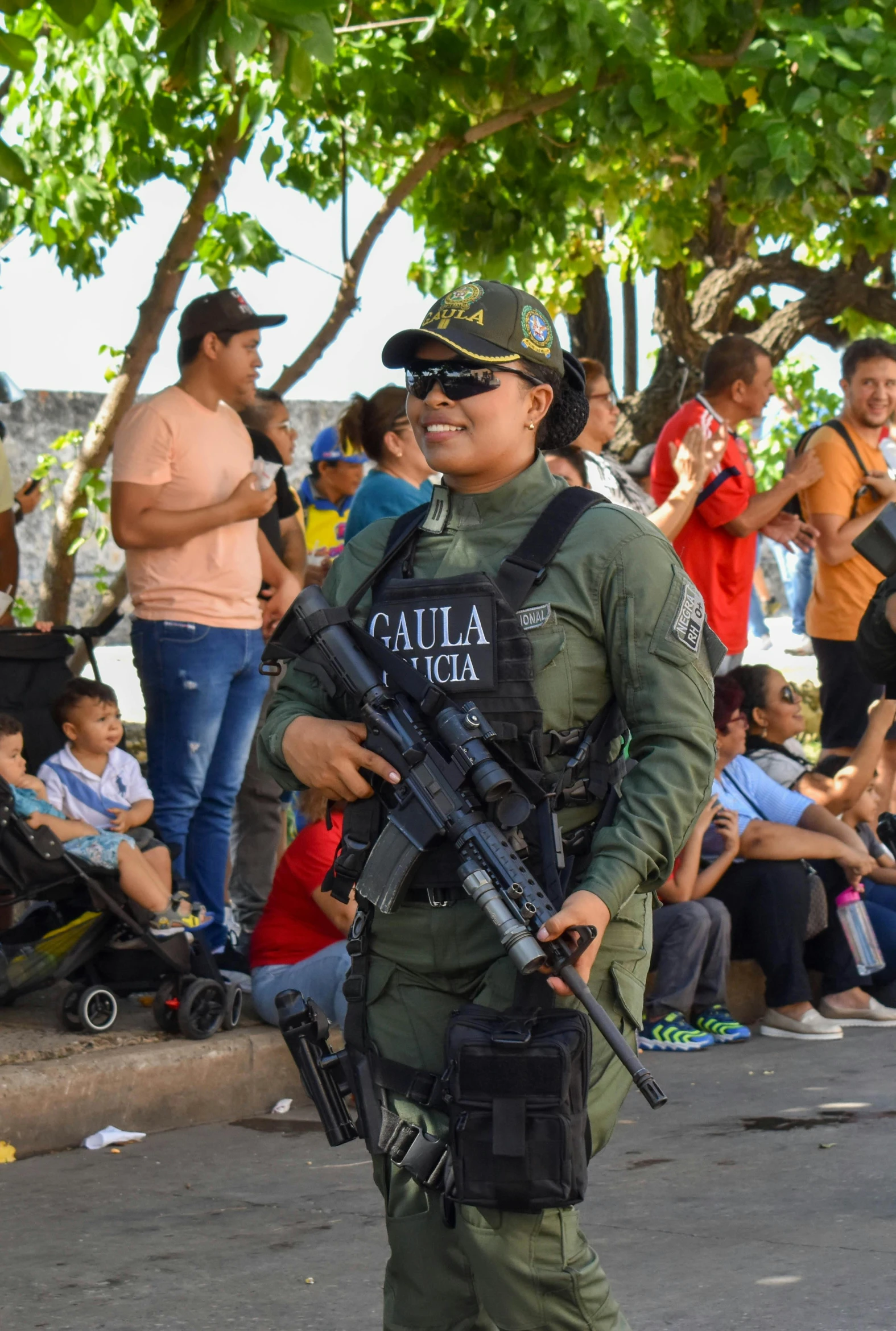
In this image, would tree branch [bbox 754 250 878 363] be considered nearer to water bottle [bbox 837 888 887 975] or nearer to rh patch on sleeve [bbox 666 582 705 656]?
water bottle [bbox 837 888 887 975]

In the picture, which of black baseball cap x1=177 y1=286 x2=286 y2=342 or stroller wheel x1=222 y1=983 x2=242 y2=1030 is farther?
black baseball cap x1=177 y1=286 x2=286 y2=342

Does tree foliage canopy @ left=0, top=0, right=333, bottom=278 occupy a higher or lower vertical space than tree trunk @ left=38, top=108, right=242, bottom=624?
higher

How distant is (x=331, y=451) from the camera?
8.24 meters

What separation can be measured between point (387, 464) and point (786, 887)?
2252 millimetres

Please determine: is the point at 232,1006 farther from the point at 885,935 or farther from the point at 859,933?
the point at 885,935

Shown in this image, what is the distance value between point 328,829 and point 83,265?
4.75m

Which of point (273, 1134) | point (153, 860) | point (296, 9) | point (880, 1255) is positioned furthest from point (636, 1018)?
point (153, 860)

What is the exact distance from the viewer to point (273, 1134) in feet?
17.5

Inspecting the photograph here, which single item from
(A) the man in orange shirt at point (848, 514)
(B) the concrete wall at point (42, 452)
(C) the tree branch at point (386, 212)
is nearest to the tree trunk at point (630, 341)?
(B) the concrete wall at point (42, 452)

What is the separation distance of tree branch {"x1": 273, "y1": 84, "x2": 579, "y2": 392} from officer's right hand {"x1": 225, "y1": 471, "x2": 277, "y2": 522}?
2392mm

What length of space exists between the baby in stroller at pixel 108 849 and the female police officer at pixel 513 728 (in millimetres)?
2876

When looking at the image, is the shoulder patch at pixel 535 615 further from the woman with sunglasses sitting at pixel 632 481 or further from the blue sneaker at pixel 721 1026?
the blue sneaker at pixel 721 1026

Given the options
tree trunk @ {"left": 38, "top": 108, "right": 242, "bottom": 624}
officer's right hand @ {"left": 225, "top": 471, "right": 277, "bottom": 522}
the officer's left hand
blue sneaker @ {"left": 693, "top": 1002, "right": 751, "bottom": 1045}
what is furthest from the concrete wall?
the officer's left hand

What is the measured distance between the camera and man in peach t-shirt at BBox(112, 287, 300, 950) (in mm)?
6039
